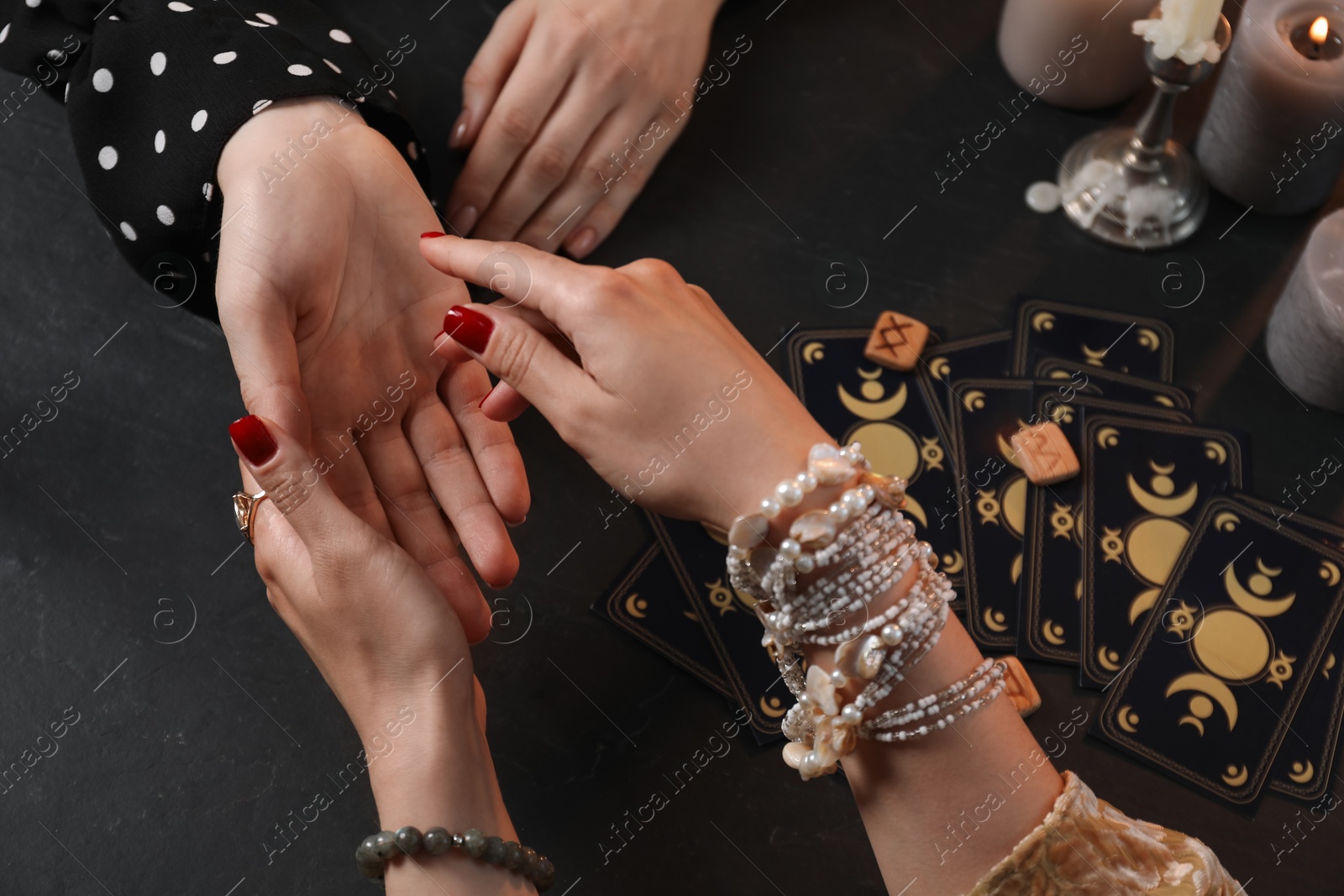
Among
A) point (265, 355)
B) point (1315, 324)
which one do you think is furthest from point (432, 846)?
point (1315, 324)

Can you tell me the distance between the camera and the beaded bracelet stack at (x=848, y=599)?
2.06 feet

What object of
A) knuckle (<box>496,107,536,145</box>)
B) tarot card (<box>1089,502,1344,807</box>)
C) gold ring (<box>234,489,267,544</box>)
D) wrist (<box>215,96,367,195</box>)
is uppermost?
wrist (<box>215,96,367,195</box>)

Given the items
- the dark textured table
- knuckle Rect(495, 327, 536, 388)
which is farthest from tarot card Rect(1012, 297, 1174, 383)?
knuckle Rect(495, 327, 536, 388)

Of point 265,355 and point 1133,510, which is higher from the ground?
point 265,355

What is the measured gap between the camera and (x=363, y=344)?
87 centimetres

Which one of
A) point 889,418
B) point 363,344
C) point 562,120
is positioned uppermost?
point 562,120

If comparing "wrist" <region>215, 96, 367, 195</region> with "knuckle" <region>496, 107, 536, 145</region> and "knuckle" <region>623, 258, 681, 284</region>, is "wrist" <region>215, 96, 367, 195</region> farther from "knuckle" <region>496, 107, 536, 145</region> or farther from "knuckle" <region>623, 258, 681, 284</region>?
"knuckle" <region>623, 258, 681, 284</region>

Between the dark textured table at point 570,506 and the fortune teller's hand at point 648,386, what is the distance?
7.9 inches

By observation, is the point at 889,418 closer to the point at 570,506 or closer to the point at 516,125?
the point at 570,506

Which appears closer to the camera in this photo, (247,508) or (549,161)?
(247,508)

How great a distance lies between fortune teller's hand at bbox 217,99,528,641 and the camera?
0.78 meters

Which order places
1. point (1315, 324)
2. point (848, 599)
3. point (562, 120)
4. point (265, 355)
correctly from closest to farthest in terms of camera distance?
1. point (848, 599)
2. point (265, 355)
3. point (1315, 324)
4. point (562, 120)

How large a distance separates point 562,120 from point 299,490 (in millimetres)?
460

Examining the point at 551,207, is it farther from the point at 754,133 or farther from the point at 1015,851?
the point at 1015,851
